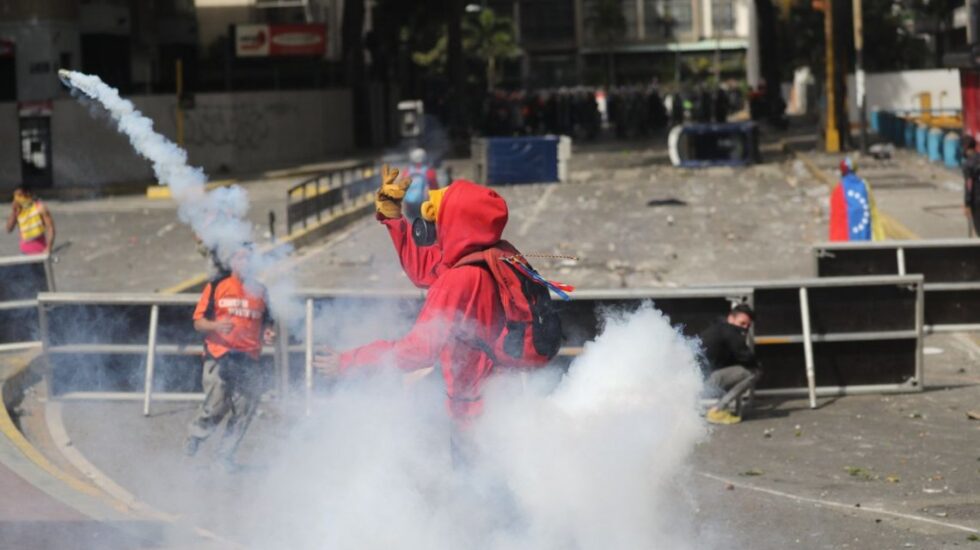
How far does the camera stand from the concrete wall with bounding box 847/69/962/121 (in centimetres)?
5759

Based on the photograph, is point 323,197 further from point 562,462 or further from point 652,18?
point 652,18

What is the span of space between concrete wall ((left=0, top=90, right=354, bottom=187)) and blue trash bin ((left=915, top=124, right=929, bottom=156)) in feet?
59.1

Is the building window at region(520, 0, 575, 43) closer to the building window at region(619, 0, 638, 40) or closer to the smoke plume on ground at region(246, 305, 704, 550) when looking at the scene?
the building window at region(619, 0, 638, 40)

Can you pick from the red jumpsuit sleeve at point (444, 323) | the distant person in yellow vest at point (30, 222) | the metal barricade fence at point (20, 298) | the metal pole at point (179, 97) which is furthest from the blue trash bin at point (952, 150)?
the red jumpsuit sleeve at point (444, 323)

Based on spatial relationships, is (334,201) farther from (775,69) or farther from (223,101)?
(775,69)

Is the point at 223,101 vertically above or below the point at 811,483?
above

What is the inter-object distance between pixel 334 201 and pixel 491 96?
34.7m

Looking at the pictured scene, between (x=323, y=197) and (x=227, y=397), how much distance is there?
19.6 m

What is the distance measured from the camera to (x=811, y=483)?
11.4 meters

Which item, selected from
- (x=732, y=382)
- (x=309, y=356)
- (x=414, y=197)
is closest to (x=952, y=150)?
(x=414, y=197)

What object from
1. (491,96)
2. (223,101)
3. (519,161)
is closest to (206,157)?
(223,101)

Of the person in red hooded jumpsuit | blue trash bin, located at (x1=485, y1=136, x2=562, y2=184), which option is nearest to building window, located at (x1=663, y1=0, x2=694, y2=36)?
blue trash bin, located at (x1=485, y1=136, x2=562, y2=184)

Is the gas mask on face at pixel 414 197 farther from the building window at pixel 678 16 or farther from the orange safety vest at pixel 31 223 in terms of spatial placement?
the building window at pixel 678 16

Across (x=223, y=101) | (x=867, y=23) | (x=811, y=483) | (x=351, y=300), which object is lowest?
(x=811, y=483)
